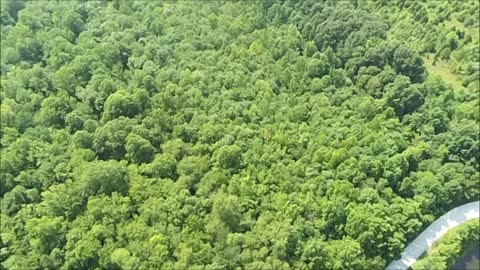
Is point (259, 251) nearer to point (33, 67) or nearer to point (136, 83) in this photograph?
point (136, 83)

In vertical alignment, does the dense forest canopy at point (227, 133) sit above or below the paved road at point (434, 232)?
above

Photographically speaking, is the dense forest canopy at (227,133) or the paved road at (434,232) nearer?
the dense forest canopy at (227,133)

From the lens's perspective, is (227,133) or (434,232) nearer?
(434,232)

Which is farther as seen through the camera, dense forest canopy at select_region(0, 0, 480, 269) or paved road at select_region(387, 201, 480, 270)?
paved road at select_region(387, 201, 480, 270)

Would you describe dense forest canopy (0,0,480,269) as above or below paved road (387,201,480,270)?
above

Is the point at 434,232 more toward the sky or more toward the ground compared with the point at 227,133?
more toward the ground
